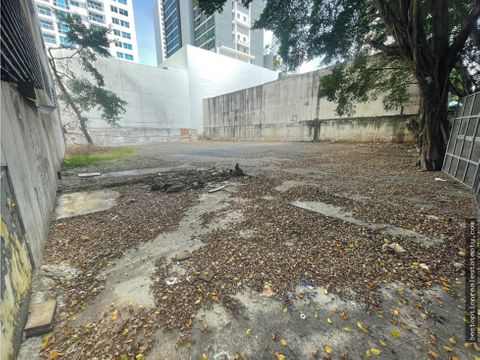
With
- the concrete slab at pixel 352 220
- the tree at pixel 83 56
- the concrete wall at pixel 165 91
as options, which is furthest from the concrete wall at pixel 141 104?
the concrete slab at pixel 352 220

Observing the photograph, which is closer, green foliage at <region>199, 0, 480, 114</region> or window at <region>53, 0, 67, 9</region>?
green foliage at <region>199, 0, 480, 114</region>

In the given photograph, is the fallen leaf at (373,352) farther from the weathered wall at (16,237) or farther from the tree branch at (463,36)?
the tree branch at (463,36)

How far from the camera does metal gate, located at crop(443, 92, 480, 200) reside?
366 cm

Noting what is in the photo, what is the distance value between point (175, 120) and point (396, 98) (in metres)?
20.5

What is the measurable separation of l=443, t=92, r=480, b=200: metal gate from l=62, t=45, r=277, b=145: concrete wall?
21.3m

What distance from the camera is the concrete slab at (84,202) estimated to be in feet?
10.1

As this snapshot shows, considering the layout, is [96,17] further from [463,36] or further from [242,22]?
[463,36]

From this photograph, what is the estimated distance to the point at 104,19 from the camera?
35438 millimetres

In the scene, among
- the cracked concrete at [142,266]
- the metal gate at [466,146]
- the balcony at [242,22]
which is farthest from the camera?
the balcony at [242,22]

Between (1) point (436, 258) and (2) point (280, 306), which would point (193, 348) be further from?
(1) point (436, 258)

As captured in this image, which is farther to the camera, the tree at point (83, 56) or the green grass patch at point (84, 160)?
the tree at point (83, 56)

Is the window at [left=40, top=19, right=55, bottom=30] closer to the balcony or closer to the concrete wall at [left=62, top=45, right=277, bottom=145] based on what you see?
the concrete wall at [left=62, top=45, right=277, bottom=145]

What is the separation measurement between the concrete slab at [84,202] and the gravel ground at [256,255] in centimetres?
27

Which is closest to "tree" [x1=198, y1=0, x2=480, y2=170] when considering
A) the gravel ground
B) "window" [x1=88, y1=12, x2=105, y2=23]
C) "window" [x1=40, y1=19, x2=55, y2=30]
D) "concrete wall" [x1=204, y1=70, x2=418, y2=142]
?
"concrete wall" [x1=204, y1=70, x2=418, y2=142]
